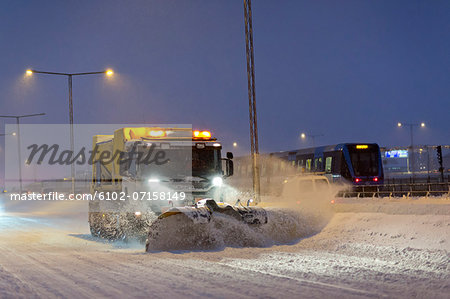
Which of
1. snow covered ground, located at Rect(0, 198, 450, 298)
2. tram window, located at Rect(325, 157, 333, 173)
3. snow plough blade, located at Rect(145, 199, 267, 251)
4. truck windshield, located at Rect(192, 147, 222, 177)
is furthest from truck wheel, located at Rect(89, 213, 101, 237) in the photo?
tram window, located at Rect(325, 157, 333, 173)

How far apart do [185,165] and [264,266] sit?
16.5 ft

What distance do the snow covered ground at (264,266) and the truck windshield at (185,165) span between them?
196 cm

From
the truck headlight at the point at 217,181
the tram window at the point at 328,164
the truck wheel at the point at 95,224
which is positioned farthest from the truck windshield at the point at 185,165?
the tram window at the point at 328,164

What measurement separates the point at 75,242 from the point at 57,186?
4762 cm

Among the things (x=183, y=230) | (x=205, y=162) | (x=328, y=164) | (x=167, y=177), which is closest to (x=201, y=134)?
(x=205, y=162)

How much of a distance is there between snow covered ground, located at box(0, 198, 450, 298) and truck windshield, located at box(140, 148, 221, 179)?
1963 mm

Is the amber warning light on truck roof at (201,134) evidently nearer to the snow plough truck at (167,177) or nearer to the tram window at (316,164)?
the snow plough truck at (167,177)

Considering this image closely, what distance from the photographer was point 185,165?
14.9 meters

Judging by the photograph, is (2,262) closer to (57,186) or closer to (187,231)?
(187,231)

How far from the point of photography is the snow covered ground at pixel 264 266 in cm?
807

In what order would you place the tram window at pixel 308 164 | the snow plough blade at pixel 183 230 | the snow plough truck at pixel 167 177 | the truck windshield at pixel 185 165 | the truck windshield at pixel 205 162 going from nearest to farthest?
the snow plough blade at pixel 183 230
the snow plough truck at pixel 167 177
the truck windshield at pixel 185 165
the truck windshield at pixel 205 162
the tram window at pixel 308 164

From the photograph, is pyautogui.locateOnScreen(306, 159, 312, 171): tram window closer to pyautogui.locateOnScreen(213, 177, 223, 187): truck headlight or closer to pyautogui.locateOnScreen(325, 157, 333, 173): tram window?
pyautogui.locateOnScreen(325, 157, 333, 173): tram window

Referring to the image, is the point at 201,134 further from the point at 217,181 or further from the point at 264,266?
the point at 264,266

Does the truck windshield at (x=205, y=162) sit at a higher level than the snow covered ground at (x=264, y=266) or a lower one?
higher
